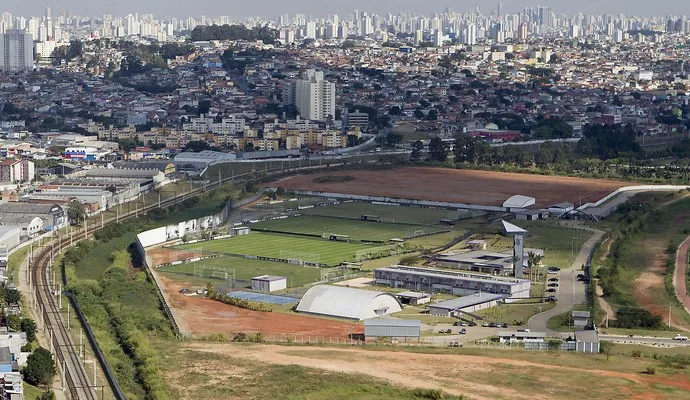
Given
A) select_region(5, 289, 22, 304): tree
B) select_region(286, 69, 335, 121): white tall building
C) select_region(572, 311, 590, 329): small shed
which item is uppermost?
select_region(286, 69, 335, 121): white tall building

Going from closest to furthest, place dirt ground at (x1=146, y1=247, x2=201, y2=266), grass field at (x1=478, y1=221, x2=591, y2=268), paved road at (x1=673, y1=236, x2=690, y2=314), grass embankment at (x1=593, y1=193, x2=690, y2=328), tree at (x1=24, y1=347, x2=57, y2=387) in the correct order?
1. tree at (x1=24, y1=347, x2=57, y2=387)
2. grass embankment at (x1=593, y1=193, x2=690, y2=328)
3. paved road at (x1=673, y1=236, x2=690, y2=314)
4. dirt ground at (x1=146, y1=247, x2=201, y2=266)
5. grass field at (x1=478, y1=221, x2=591, y2=268)

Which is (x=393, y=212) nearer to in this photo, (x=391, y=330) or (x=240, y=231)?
(x=240, y=231)

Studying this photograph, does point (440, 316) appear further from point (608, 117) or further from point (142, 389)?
point (608, 117)

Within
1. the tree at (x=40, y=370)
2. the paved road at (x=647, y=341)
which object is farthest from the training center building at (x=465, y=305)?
the tree at (x=40, y=370)

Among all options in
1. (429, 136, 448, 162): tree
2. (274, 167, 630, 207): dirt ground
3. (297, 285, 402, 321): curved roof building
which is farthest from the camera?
(429, 136, 448, 162): tree

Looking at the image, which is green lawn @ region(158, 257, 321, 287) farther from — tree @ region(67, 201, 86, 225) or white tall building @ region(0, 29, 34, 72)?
white tall building @ region(0, 29, 34, 72)

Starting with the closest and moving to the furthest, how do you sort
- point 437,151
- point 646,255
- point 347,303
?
1. point 347,303
2. point 646,255
3. point 437,151

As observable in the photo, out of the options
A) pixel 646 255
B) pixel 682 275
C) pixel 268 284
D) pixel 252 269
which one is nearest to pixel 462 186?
pixel 646 255

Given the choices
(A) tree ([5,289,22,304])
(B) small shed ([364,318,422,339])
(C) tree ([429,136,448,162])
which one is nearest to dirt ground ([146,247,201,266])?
(A) tree ([5,289,22,304])
